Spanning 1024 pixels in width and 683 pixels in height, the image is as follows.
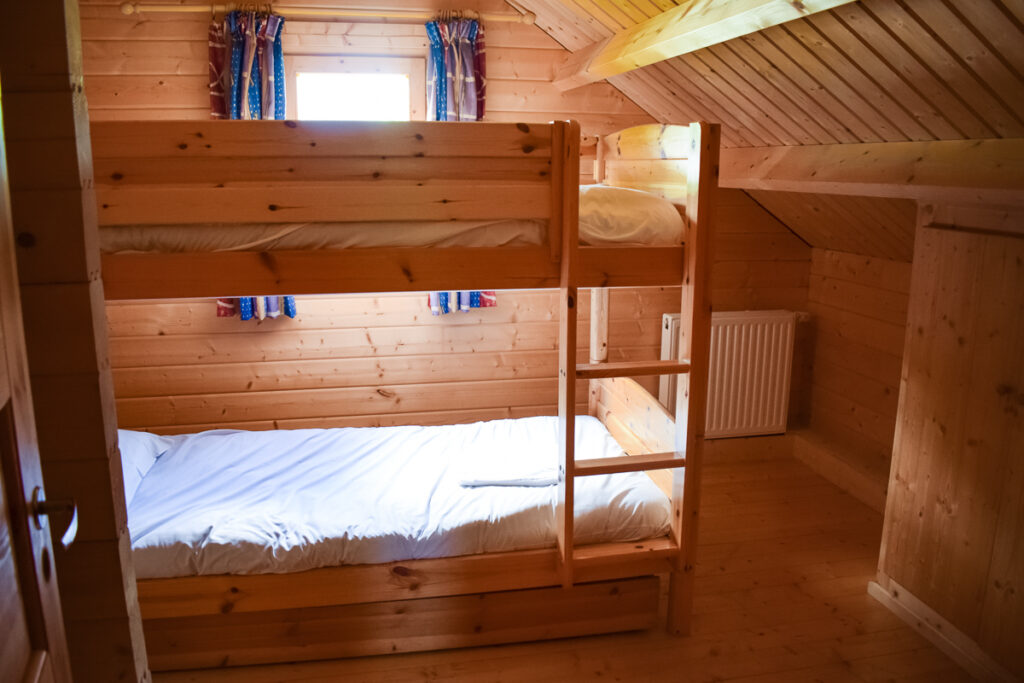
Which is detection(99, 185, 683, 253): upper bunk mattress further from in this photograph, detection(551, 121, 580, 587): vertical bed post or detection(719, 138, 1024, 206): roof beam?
detection(719, 138, 1024, 206): roof beam

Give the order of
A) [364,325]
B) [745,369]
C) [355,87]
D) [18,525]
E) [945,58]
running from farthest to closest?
[745,369]
[364,325]
[355,87]
[945,58]
[18,525]

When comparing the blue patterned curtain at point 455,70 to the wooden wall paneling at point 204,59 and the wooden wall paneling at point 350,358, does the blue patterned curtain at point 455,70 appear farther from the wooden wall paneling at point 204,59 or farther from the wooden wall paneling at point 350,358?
the wooden wall paneling at point 350,358

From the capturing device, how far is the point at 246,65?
140 inches

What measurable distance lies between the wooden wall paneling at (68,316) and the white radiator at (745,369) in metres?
3.10

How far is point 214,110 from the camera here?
362 cm

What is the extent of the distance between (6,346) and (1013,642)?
2815 millimetres

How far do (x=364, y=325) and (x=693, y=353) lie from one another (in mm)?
2004

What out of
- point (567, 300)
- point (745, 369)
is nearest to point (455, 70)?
point (567, 300)

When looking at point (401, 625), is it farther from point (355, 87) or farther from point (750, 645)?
point (355, 87)

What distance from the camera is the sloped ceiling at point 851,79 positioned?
192cm

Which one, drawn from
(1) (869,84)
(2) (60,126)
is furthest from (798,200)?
(2) (60,126)

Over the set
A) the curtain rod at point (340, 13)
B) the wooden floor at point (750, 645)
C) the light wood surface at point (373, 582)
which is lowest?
the wooden floor at point (750, 645)


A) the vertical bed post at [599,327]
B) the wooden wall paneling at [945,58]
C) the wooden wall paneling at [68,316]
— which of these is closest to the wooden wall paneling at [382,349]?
the vertical bed post at [599,327]

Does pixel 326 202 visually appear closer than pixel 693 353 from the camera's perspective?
Yes
